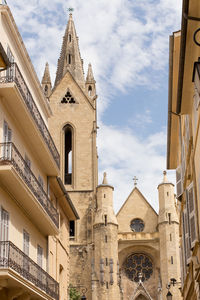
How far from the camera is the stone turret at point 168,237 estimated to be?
149ft

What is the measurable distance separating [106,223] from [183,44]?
38.9 m

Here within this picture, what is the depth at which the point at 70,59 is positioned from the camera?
5725 cm

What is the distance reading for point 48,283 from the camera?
650 inches

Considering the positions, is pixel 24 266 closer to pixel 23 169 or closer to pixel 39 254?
pixel 23 169

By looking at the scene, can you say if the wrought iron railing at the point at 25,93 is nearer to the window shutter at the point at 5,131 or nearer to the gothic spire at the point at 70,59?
the window shutter at the point at 5,131

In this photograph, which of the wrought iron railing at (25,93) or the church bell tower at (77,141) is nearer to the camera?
the wrought iron railing at (25,93)

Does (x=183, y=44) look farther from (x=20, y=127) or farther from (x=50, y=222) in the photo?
(x=50, y=222)

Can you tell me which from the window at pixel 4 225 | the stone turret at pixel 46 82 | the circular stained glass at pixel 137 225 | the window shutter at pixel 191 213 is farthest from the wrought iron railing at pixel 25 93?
the stone turret at pixel 46 82

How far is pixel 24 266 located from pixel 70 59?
149 feet

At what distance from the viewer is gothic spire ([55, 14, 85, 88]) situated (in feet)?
185

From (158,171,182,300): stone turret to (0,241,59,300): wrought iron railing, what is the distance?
2962 cm

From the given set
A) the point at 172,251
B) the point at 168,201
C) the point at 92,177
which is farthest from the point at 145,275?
the point at 92,177

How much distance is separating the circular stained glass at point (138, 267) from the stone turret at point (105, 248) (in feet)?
7.81

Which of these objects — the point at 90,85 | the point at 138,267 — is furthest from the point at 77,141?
the point at 138,267
